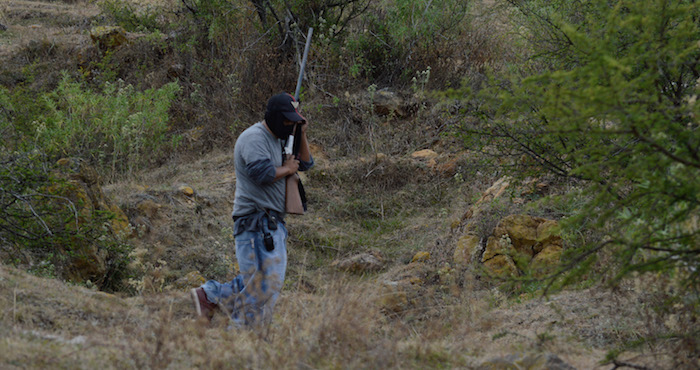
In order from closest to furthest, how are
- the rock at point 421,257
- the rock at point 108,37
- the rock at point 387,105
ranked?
1. the rock at point 421,257
2. the rock at point 387,105
3. the rock at point 108,37

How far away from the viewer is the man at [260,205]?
15.4 feet

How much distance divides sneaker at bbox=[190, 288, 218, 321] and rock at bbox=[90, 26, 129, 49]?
11099 millimetres

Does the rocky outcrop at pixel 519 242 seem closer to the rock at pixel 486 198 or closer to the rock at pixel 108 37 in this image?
the rock at pixel 486 198

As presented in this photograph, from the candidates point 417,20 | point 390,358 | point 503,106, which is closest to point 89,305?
point 390,358

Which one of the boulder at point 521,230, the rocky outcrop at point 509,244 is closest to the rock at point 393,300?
the rocky outcrop at point 509,244

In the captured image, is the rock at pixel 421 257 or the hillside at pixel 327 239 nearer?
the hillside at pixel 327 239

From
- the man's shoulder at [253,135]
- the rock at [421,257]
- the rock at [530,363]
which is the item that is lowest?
the rock at [421,257]

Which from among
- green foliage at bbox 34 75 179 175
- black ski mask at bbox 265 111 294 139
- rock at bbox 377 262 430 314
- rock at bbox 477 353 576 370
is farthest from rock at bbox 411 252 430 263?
green foliage at bbox 34 75 179 175

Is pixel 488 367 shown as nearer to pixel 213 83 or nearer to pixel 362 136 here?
pixel 362 136

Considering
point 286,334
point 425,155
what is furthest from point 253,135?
point 425,155

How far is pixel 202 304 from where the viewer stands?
481 cm

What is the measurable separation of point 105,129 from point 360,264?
4670 mm

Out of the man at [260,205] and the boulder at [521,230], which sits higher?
the man at [260,205]

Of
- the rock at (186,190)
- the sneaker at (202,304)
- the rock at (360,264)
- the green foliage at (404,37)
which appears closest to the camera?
the sneaker at (202,304)
